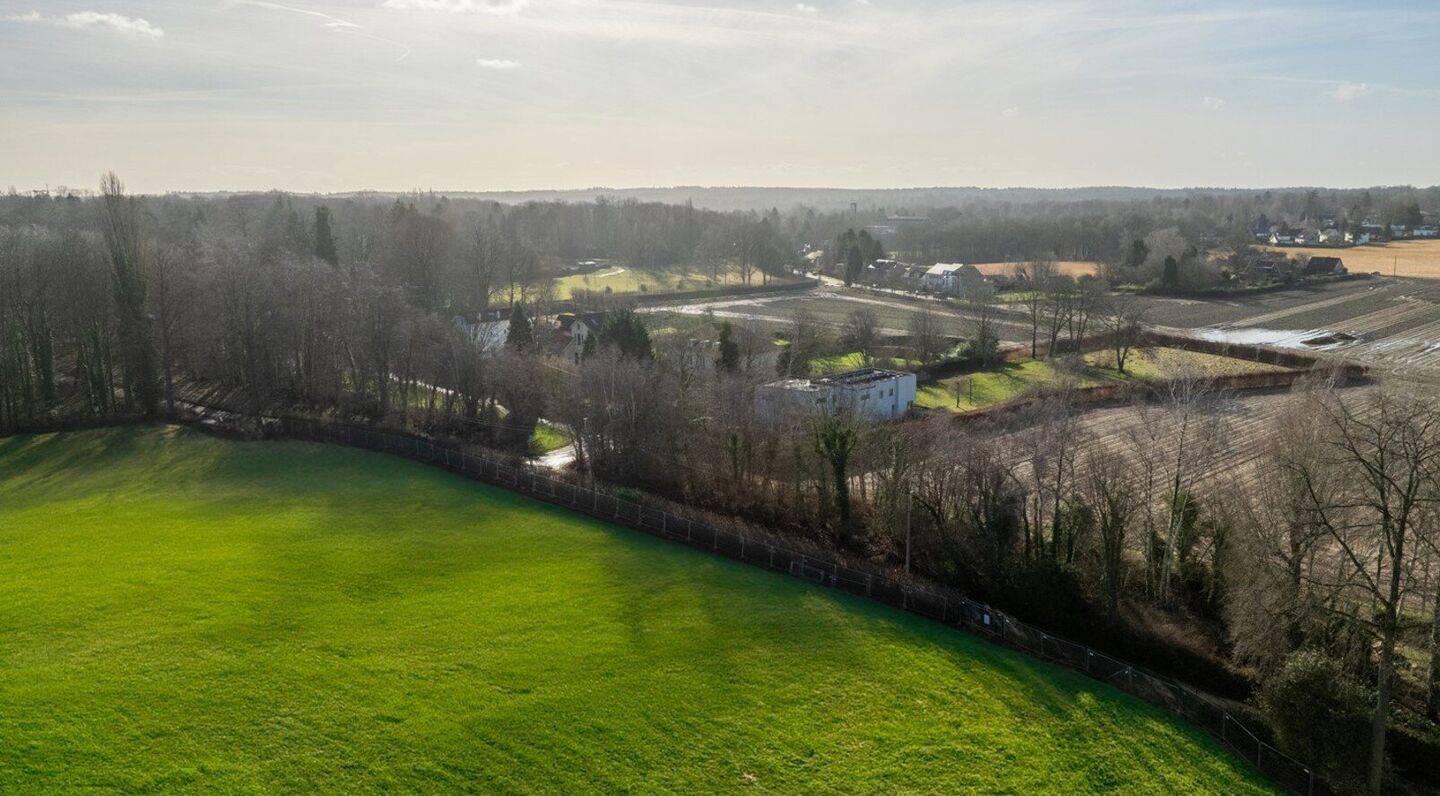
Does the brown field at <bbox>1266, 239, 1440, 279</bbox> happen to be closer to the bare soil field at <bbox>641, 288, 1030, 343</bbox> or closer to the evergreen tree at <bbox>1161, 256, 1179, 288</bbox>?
the evergreen tree at <bbox>1161, 256, 1179, 288</bbox>

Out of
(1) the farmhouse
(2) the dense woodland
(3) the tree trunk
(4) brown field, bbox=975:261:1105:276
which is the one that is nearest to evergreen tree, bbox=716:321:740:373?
(2) the dense woodland

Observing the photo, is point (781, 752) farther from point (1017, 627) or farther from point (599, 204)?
point (599, 204)

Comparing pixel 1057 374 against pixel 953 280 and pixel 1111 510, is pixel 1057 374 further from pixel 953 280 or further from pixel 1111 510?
pixel 953 280

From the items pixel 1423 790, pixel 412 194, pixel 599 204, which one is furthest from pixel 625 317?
pixel 599 204

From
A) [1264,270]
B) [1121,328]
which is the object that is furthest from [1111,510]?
[1264,270]

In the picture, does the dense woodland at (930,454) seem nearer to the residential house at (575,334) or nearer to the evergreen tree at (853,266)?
the residential house at (575,334)

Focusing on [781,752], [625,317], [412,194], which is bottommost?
[781,752]

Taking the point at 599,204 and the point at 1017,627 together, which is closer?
the point at 1017,627
